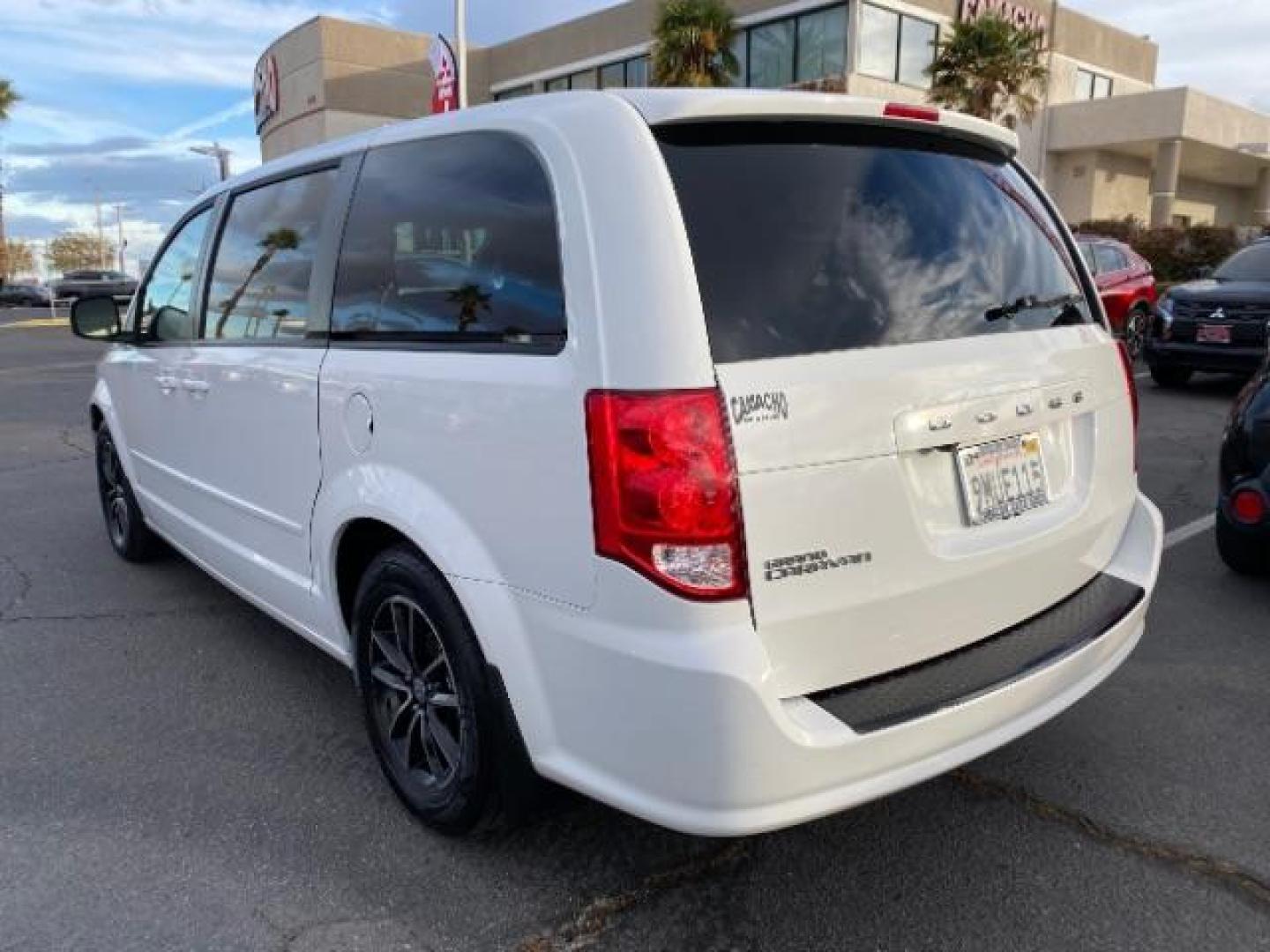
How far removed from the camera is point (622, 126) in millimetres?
2193

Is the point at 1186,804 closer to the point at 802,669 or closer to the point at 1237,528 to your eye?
the point at 802,669

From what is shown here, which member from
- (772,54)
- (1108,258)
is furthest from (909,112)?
(772,54)

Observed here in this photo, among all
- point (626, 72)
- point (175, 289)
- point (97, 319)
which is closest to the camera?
point (175, 289)

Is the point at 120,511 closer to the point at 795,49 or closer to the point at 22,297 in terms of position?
the point at 795,49

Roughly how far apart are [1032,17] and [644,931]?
116 feet

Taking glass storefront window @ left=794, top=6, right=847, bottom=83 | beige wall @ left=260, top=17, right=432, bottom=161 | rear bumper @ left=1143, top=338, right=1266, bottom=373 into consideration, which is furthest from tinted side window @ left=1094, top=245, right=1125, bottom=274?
beige wall @ left=260, top=17, right=432, bottom=161

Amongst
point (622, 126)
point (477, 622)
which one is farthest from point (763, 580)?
point (622, 126)

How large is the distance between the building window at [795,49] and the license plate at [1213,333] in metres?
17.6

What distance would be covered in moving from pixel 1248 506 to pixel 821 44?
24858mm

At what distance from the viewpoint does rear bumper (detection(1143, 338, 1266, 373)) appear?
995 centimetres

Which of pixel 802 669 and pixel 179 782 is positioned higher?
pixel 802 669

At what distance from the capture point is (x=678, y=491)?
2010mm

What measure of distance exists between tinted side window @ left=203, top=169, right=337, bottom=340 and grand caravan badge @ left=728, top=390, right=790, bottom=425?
5.43 ft

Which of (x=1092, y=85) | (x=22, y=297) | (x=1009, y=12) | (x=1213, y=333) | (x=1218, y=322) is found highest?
(x=1009, y=12)
